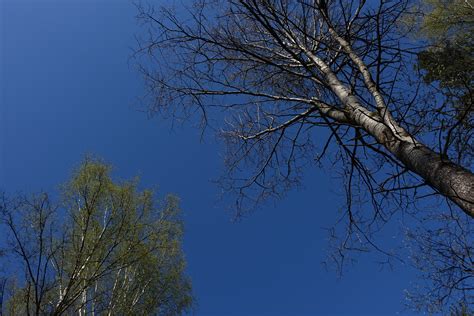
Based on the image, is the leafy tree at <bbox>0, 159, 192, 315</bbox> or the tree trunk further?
the leafy tree at <bbox>0, 159, 192, 315</bbox>

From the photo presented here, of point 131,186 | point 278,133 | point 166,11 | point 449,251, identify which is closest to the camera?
point 166,11

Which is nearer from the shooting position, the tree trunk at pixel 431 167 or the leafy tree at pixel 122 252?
the tree trunk at pixel 431 167

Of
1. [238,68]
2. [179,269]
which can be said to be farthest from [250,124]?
[179,269]

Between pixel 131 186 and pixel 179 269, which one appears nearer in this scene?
pixel 131 186

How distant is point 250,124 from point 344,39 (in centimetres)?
132

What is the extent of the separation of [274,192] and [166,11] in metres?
2.29

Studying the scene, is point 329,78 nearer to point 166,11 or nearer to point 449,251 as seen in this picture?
point 166,11

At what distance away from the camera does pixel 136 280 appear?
793 centimetres

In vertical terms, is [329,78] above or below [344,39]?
below

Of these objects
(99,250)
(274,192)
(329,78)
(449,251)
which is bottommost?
(449,251)

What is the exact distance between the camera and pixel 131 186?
8.69 metres

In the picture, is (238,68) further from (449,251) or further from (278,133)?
(449,251)

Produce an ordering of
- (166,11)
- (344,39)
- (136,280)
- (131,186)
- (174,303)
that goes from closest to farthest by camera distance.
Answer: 1. (166,11)
2. (344,39)
3. (136,280)
4. (131,186)
5. (174,303)

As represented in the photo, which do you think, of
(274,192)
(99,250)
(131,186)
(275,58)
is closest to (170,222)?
(131,186)
